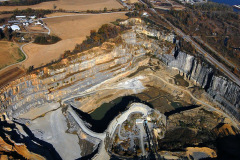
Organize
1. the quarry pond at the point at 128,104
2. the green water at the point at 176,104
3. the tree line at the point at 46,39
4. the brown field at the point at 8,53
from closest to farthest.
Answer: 1. the quarry pond at the point at 128,104
2. the green water at the point at 176,104
3. the brown field at the point at 8,53
4. the tree line at the point at 46,39

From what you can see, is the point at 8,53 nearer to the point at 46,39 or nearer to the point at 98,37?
the point at 46,39

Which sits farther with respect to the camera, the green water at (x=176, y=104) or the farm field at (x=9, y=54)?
the farm field at (x=9, y=54)

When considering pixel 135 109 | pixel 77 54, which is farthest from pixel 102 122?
pixel 77 54

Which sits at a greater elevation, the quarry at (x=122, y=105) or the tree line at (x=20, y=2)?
the tree line at (x=20, y=2)

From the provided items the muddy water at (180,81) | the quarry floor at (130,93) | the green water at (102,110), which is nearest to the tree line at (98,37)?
the quarry floor at (130,93)

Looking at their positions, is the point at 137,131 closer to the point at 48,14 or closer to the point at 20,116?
the point at 20,116

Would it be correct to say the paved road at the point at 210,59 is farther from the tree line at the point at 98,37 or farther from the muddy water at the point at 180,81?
the tree line at the point at 98,37

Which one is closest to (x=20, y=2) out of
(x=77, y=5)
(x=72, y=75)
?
(x=77, y=5)
